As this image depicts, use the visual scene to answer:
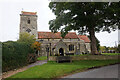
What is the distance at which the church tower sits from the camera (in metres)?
37.0

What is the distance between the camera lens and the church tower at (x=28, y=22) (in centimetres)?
3703

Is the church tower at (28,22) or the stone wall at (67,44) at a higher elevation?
the church tower at (28,22)

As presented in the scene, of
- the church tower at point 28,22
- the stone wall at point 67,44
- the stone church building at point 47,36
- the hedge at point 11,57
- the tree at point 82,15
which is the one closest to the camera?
the hedge at point 11,57

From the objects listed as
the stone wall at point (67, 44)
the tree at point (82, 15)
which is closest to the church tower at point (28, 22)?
the stone wall at point (67, 44)

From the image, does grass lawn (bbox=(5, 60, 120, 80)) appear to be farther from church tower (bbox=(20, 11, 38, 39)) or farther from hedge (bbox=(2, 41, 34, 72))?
church tower (bbox=(20, 11, 38, 39))

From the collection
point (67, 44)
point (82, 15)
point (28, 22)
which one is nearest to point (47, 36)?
point (67, 44)

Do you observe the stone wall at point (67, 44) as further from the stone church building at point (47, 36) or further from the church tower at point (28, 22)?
the church tower at point (28, 22)

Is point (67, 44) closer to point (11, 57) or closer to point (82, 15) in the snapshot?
point (82, 15)

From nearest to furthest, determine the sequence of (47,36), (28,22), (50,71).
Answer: (50,71)
(47,36)
(28,22)

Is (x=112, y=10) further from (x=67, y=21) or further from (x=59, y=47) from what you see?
(x=59, y=47)

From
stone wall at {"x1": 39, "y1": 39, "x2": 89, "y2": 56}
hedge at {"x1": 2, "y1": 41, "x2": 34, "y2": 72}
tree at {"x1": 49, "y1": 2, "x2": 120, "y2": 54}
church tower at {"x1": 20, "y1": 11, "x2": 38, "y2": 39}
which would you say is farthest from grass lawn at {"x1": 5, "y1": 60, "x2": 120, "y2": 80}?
church tower at {"x1": 20, "y1": 11, "x2": 38, "y2": 39}

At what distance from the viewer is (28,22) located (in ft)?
124

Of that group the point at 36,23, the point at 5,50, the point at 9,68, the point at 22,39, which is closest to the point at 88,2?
the point at 5,50

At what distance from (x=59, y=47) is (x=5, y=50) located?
21424 millimetres
